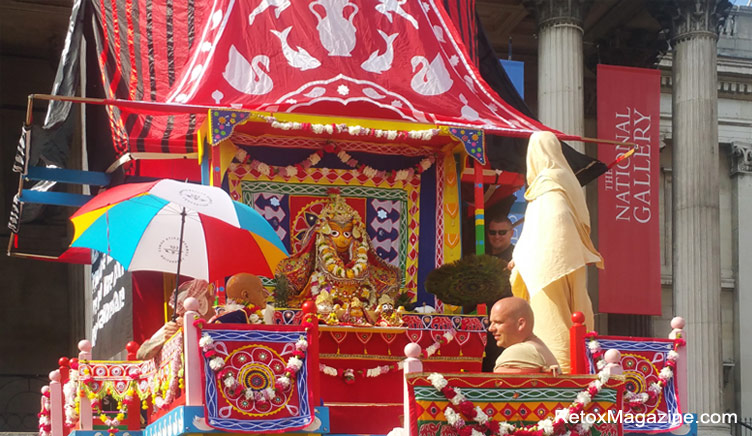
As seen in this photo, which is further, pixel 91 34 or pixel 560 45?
pixel 560 45

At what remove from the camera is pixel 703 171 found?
25.6 m

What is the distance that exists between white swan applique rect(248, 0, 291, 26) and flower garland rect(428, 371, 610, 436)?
8918mm

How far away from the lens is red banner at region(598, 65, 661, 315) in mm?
25781

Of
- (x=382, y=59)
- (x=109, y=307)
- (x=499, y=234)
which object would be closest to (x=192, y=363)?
(x=499, y=234)

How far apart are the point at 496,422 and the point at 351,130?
23.7 ft

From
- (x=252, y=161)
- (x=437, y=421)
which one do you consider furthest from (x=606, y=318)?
(x=437, y=421)

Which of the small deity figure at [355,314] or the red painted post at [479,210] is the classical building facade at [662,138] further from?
the small deity figure at [355,314]

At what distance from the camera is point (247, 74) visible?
16.0 meters

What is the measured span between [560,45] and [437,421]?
59.3ft

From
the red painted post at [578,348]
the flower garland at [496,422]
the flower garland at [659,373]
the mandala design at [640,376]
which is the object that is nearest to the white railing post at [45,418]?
the red painted post at [578,348]

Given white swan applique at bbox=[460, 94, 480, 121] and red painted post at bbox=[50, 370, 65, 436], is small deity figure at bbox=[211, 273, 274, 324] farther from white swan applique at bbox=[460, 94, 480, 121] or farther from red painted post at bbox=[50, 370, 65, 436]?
white swan applique at bbox=[460, 94, 480, 121]

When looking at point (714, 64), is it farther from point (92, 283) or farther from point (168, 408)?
point (168, 408)

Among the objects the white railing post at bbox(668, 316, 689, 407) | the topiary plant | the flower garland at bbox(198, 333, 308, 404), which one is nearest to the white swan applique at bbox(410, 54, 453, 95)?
the topiary plant

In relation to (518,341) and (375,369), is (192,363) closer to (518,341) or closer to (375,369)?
(518,341)
